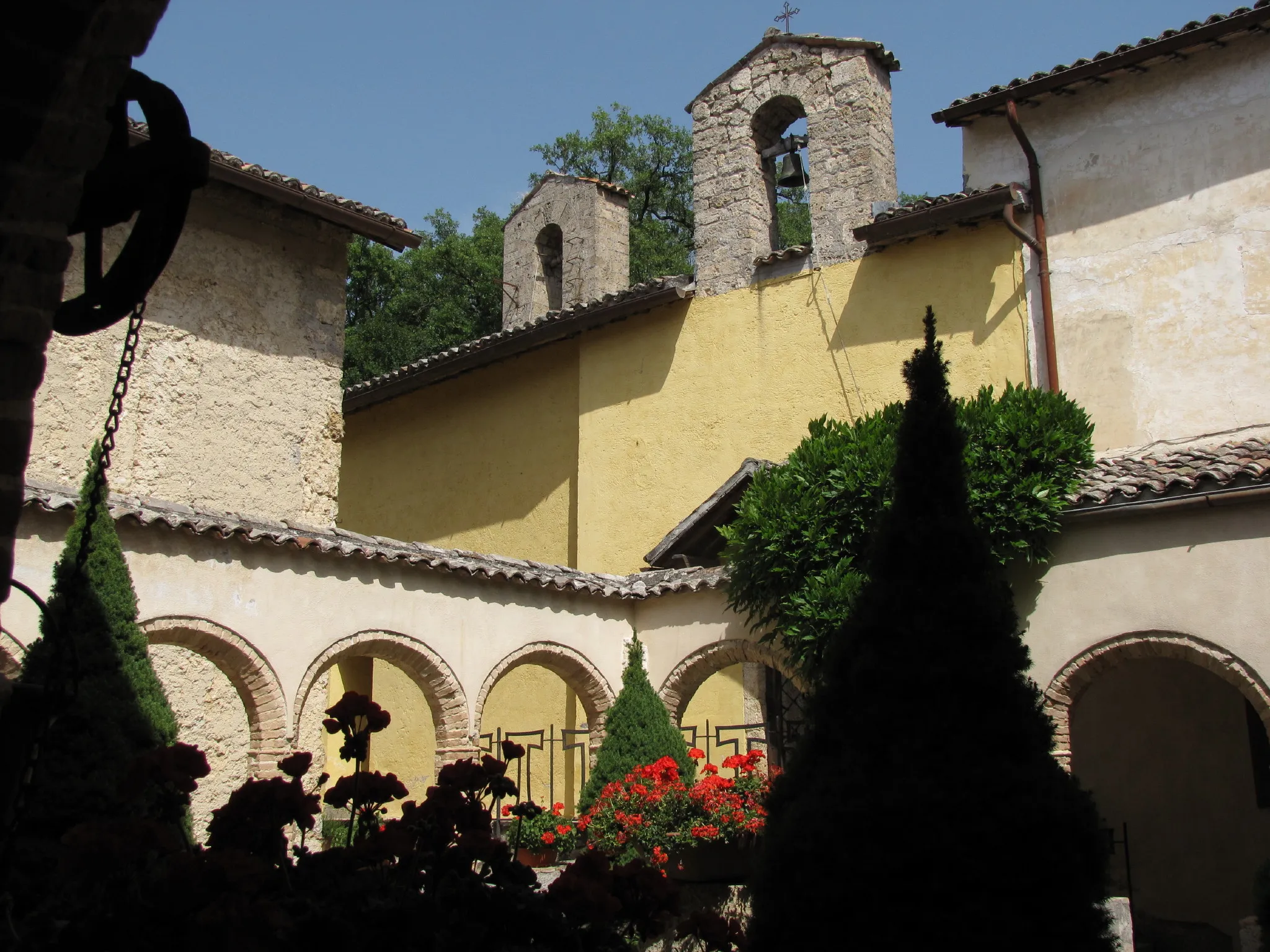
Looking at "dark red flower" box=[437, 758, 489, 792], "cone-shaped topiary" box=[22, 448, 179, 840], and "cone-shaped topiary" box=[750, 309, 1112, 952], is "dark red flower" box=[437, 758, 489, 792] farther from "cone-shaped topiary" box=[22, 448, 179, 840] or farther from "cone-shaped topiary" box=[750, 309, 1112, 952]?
"cone-shaped topiary" box=[22, 448, 179, 840]

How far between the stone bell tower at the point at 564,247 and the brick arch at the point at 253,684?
7234 mm

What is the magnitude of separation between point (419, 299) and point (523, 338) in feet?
47.2

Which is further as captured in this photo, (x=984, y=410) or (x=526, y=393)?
(x=526, y=393)

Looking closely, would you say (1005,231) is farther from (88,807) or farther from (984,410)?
(88,807)

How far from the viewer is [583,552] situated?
15.0 m

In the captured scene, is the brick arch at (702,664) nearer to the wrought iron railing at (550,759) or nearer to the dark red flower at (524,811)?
the wrought iron railing at (550,759)

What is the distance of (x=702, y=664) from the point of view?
1227 centimetres

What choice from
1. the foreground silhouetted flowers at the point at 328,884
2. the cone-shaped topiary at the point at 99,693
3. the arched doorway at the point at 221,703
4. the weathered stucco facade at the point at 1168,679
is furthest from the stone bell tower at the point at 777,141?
the foreground silhouetted flowers at the point at 328,884

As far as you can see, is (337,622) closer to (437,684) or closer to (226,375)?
(437,684)

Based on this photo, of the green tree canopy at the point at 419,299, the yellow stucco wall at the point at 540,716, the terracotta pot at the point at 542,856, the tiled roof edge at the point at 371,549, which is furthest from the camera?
the green tree canopy at the point at 419,299

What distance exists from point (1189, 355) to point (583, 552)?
6.91 m

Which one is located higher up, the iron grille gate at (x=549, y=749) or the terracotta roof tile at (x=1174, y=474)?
the terracotta roof tile at (x=1174, y=474)

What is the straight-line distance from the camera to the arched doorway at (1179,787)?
37.5ft

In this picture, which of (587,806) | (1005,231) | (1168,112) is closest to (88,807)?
(587,806)
